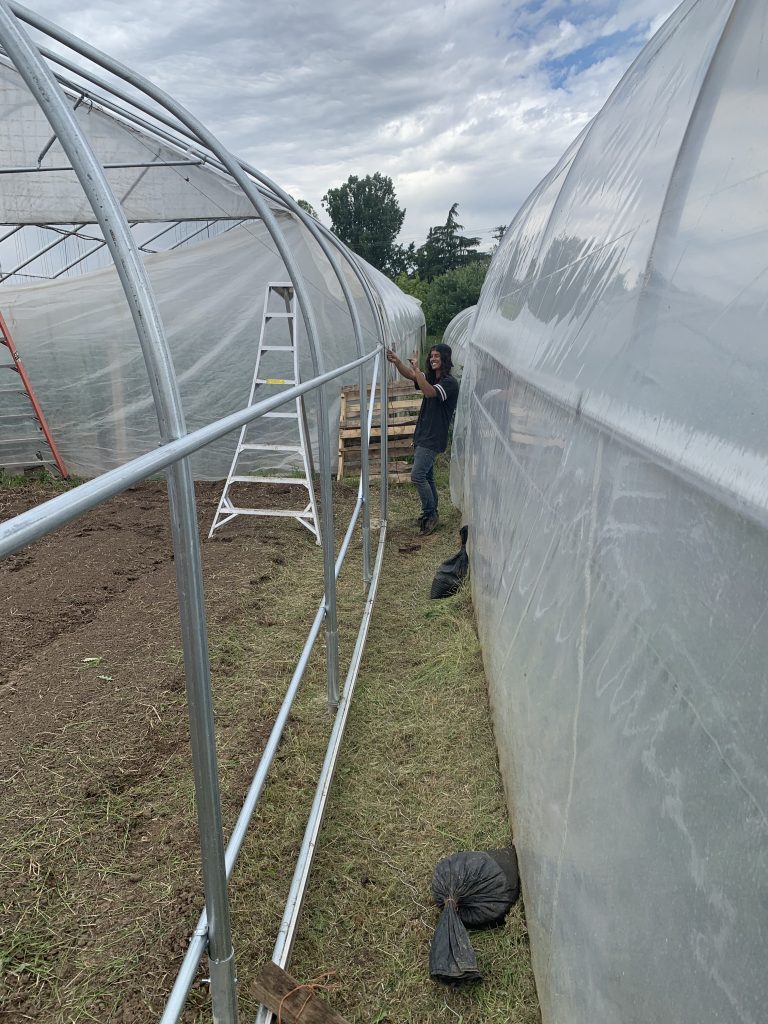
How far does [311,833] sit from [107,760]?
1.03 meters

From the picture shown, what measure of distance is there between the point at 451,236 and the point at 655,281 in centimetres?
4724

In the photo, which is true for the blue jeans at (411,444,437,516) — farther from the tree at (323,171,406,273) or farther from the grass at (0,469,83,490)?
the tree at (323,171,406,273)

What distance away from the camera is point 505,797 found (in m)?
2.66

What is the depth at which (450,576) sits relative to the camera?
467 cm

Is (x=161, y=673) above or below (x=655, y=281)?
below

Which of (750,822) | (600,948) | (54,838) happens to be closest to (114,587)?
(54,838)

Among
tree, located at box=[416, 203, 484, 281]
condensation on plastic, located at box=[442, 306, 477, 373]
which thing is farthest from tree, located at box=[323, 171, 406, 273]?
condensation on plastic, located at box=[442, 306, 477, 373]

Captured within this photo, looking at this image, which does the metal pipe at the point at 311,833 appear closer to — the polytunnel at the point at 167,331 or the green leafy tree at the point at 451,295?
the polytunnel at the point at 167,331

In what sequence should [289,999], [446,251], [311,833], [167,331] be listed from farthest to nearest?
1. [446,251]
2. [167,331]
3. [311,833]
4. [289,999]

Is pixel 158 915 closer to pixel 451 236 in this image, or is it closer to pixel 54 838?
pixel 54 838

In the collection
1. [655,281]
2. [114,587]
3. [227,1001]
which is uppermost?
[655,281]

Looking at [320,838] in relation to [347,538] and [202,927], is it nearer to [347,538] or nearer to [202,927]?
[202,927]

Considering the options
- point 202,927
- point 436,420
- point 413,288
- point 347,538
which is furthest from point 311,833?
point 413,288

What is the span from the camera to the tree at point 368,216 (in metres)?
49.8
